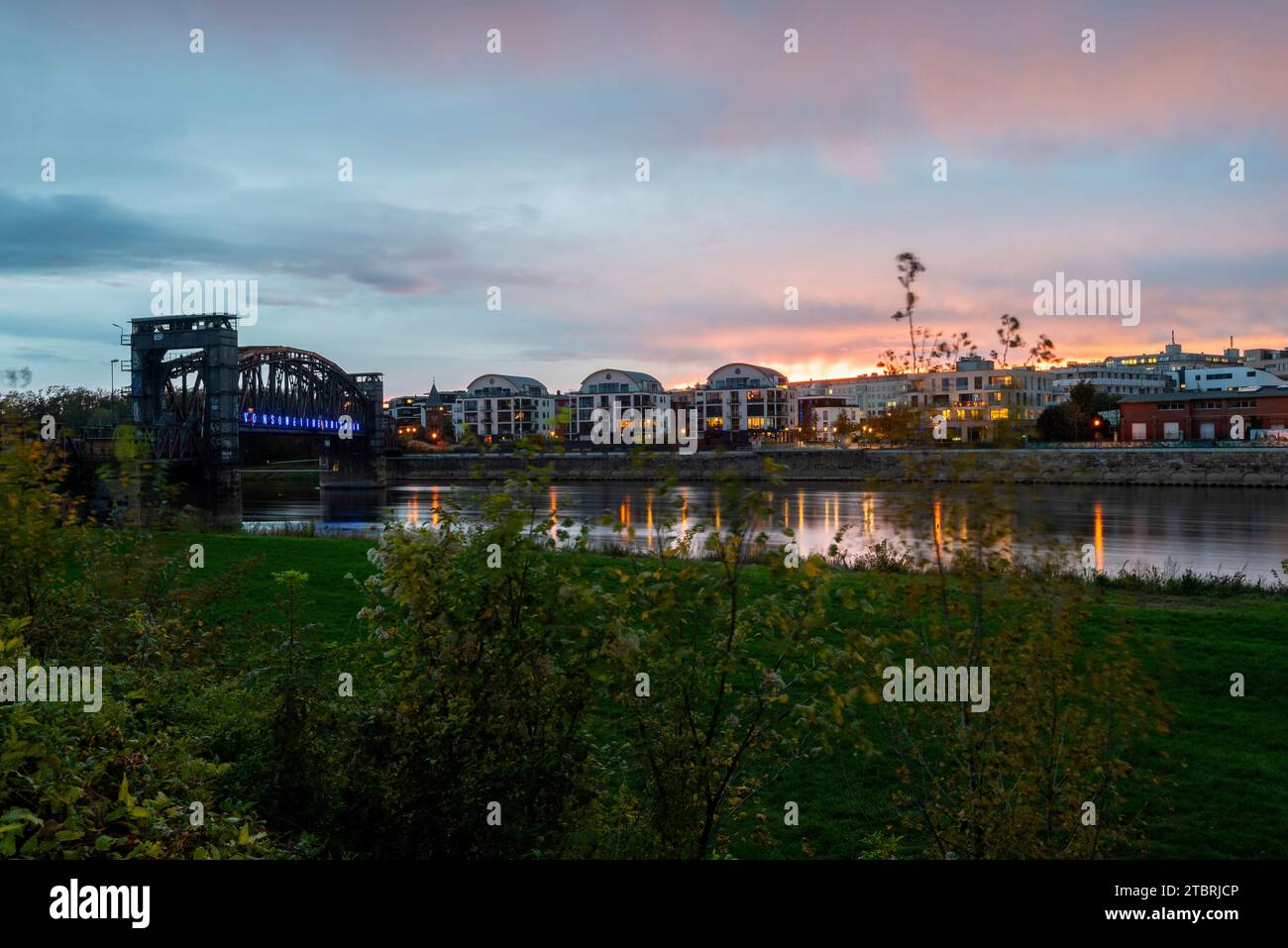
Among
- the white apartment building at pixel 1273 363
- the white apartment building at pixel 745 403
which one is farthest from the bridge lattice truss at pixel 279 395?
the white apartment building at pixel 1273 363

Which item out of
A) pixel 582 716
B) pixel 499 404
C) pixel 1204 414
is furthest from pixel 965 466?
pixel 499 404

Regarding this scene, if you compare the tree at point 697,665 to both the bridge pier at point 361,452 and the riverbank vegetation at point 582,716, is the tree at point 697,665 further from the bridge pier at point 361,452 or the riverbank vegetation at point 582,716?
the bridge pier at point 361,452

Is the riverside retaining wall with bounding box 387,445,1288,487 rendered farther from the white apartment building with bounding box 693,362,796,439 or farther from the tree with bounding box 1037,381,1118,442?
the white apartment building with bounding box 693,362,796,439

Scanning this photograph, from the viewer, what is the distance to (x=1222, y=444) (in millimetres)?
91188

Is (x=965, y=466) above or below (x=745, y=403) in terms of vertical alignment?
below

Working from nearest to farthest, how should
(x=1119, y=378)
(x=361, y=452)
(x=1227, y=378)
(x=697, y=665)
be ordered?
(x=697, y=665) < (x=361, y=452) < (x=1227, y=378) < (x=1119, y=378)

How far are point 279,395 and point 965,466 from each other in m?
123

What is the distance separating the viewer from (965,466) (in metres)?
5.16

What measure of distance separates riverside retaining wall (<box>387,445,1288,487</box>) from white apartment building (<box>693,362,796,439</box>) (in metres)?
59.8

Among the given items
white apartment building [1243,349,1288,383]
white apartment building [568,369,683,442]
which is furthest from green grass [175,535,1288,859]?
white apartment building [1243,349,1288,383]

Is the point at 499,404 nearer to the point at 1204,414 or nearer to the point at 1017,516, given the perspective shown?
the point at 1204,414

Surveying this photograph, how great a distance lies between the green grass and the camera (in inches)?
289

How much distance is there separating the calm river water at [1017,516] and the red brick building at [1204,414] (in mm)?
41072

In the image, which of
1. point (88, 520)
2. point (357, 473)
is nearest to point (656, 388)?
→ point (357, 473)
